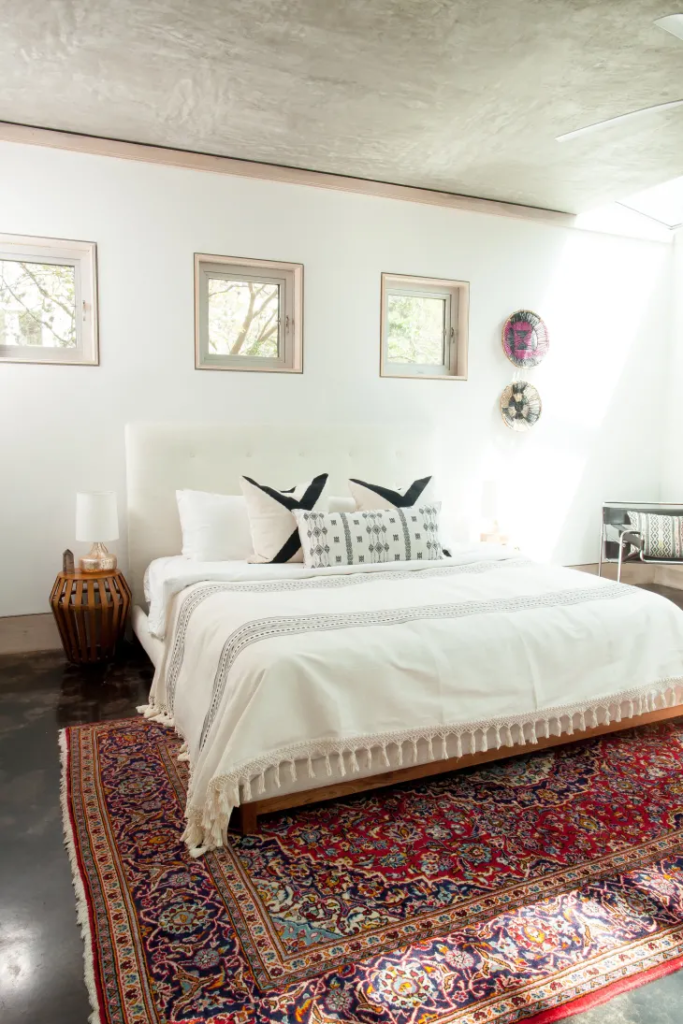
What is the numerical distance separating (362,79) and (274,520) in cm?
206

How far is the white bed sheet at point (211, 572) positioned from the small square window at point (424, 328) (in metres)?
1.54

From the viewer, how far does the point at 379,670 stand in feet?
7.41

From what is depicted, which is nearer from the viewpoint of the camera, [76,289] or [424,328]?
[76,289]

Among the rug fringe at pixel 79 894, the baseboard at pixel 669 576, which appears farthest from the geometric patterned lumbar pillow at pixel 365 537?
the baseboard at pixel 669 576

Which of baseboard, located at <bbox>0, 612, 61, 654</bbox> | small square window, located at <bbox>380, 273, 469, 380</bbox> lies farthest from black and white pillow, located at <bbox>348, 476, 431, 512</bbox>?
baseboard, located at <bbox>0, 612, 61, 654</bbox>

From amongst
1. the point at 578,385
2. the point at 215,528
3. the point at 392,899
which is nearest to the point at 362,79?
the point at 215,528

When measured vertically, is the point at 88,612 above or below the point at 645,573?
above

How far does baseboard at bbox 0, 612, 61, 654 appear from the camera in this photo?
3.90 m

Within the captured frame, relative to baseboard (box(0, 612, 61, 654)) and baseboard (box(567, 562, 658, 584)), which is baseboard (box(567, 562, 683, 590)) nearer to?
baseboard (box(567, 562, 658, 584))

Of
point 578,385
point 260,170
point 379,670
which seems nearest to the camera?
point 379,670

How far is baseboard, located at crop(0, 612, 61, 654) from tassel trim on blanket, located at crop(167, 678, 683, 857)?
2.27m

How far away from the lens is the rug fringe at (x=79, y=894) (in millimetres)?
1523

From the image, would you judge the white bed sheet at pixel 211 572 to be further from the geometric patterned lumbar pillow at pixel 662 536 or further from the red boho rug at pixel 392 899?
the geometric patterned lumbar pillow at pixel 662 536

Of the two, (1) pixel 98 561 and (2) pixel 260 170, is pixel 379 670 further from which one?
(2) pixel 260 170
